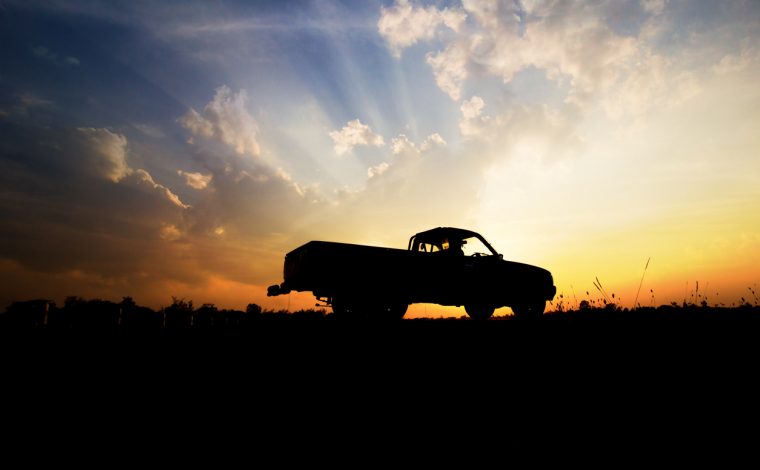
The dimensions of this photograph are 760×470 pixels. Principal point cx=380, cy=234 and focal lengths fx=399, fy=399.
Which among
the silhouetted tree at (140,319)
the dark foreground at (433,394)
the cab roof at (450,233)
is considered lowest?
the dark foreground at (433,394)

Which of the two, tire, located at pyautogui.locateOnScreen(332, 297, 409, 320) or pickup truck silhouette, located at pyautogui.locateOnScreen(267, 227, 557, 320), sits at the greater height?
pickup truck silhouette, located at pyautogui.locateOnScreen(267, 227, 557, 320)

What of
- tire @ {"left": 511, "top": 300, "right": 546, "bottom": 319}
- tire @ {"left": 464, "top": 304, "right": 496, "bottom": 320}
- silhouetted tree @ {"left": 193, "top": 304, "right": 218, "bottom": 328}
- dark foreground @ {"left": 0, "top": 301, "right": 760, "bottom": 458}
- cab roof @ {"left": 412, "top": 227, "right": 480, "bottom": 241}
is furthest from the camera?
tire @ {"left": 511, "top": 300, "right": 546, "bottom": 319}

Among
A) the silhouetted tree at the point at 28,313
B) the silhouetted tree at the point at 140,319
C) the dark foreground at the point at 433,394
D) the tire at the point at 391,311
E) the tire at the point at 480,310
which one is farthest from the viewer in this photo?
the tire at the point at 480,310

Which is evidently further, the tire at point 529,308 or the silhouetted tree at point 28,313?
the tire at point 529,308

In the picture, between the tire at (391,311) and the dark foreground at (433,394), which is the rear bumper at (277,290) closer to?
the tire at (391,311)

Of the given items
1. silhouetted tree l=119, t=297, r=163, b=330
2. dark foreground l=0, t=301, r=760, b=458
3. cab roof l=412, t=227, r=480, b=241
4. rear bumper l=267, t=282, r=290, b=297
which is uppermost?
cab roof l=412, t=227, r=480, b=241

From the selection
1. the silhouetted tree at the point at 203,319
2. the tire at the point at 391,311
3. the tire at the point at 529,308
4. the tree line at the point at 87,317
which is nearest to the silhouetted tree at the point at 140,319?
the tree line at the point at 87,317

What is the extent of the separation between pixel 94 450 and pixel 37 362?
3.04m

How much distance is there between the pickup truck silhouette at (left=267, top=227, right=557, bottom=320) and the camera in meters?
9.03

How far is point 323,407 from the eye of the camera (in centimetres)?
275

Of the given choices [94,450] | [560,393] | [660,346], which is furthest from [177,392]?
[660,346]

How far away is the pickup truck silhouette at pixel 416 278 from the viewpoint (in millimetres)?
Result: 9031

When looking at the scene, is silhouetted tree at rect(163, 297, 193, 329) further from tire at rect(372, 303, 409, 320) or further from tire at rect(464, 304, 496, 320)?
tire at rect(464, 304, 496, 320)

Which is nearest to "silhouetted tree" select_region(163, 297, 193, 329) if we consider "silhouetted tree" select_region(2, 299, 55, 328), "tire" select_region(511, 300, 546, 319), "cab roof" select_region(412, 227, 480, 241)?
"silhouetted tree" select_region(2, 299, 55, 328)
